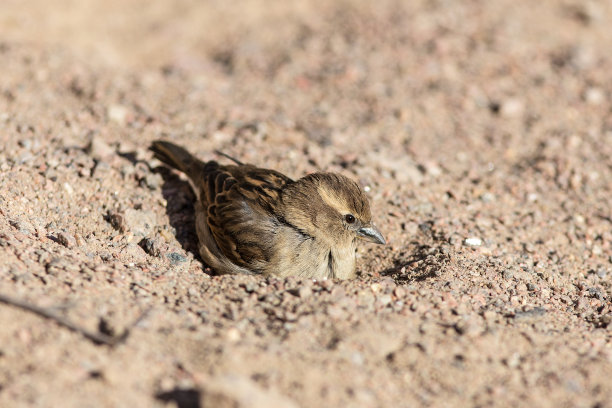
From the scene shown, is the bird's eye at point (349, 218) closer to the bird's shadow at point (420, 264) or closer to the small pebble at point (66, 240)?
the bird's shadow at point (420, 264)

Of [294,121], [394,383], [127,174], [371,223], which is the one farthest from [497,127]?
[394,383]

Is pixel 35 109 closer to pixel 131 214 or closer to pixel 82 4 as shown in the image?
pixel 131 214

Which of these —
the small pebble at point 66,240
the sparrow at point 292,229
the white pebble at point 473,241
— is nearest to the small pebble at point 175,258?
the sparrow at point 292,229

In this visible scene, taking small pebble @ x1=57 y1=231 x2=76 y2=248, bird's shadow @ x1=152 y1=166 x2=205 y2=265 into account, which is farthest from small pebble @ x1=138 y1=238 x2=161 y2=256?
small pebble @ x1=57 y1=231 x2=76 y2=248

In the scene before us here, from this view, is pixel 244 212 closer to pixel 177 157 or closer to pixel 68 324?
pixel 177 157

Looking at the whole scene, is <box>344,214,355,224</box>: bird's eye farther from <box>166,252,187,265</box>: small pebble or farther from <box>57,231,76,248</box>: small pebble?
<box>57,231,76,248</box>: small pebble

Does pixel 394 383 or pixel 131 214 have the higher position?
pixel 394 383
